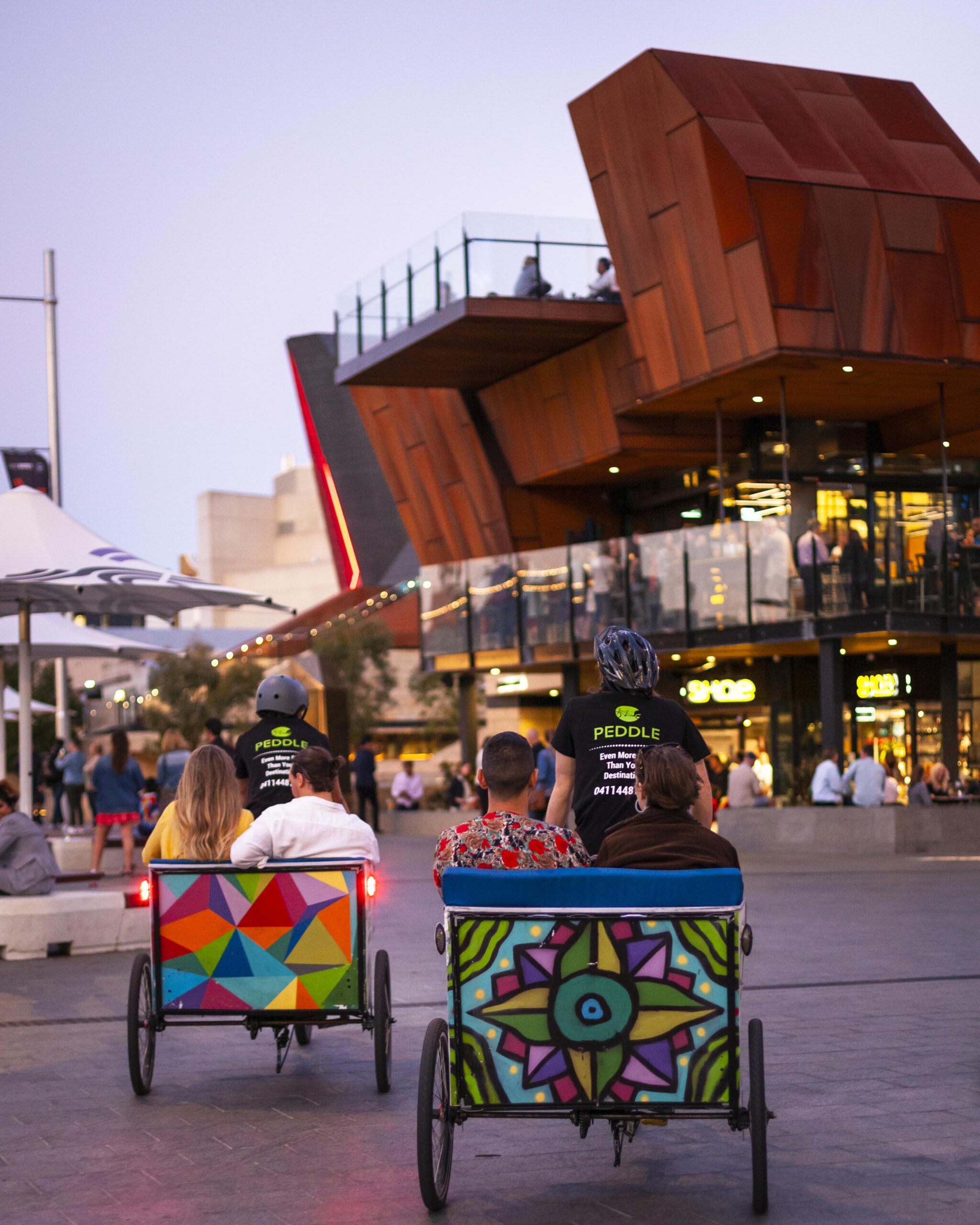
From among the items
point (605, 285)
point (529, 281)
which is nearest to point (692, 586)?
point (605, 285)

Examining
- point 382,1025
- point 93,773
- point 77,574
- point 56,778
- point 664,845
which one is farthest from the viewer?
point 56,778

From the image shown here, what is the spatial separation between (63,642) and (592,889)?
16538 mm

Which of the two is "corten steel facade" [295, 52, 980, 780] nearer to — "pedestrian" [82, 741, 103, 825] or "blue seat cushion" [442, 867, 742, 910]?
"pedestrian" [82, 741, 103, 825]

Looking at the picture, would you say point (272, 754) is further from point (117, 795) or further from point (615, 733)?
point (117, 795)

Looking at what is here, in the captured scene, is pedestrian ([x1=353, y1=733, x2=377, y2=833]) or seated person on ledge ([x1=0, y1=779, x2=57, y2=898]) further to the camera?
pedestrian ([x1=353, y1=733, x2=377, y2=833])

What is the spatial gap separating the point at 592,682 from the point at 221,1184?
28524 mm

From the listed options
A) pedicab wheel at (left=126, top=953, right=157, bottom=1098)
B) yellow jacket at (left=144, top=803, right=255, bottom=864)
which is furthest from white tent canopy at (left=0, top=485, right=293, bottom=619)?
pedicab wheel at (left=126, top=953, right=157, bottom=1098)

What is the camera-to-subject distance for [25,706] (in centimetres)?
1505

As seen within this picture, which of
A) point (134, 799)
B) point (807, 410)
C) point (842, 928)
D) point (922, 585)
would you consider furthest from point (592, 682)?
point (842, 928)

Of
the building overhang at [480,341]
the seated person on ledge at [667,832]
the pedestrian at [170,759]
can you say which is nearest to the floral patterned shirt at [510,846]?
the seated person on ledge at [667,832]

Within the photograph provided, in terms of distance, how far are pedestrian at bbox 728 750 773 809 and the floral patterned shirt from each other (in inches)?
789

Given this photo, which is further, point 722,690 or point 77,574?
point 722,690

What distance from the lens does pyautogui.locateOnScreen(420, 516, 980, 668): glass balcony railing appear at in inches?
942

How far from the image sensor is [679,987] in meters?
4.95
